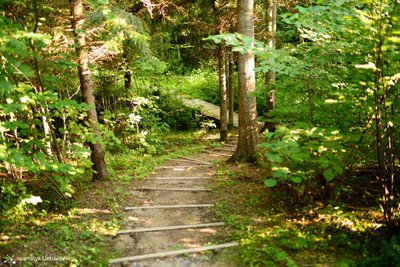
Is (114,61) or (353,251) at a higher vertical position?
(114,61)

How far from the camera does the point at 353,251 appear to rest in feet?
16.0

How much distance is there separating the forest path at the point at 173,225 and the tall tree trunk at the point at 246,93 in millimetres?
1153

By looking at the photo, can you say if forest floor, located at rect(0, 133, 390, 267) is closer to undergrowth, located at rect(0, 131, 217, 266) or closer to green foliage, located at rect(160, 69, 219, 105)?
undergrowth, located at rect(0, 131, 217, 266)

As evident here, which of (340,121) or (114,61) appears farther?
(114,61)

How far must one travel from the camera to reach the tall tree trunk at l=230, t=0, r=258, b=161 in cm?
816

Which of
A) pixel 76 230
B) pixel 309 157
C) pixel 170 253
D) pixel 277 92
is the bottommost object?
pixel 170 253

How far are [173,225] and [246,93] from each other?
13.3 feet

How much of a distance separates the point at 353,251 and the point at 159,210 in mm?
3504

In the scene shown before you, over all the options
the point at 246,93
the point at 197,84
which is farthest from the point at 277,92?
the point at 197,84

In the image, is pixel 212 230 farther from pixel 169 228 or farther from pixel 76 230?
pixel 76 230

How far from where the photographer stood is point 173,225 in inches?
233

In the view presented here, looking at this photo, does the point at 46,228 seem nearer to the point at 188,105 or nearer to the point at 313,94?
the point at 313,94

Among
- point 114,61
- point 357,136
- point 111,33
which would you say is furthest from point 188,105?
point 357,136

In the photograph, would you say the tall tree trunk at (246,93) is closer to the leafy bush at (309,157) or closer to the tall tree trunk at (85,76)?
the leafy bush at (309,157)
